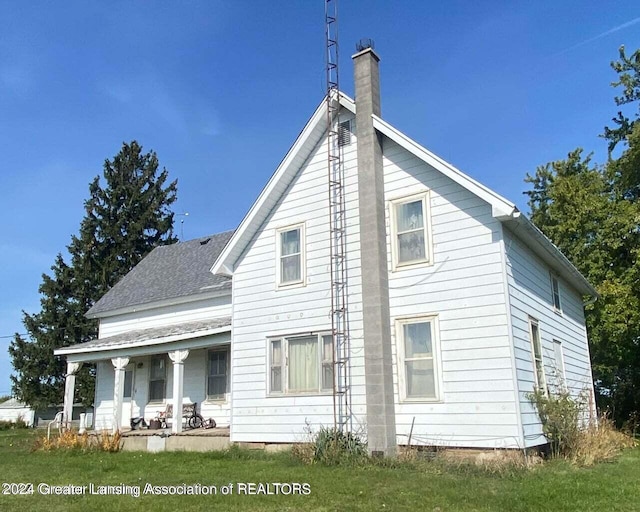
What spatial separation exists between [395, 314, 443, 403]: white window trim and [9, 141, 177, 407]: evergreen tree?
101 ft

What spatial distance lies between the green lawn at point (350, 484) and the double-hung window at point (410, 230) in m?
4.20

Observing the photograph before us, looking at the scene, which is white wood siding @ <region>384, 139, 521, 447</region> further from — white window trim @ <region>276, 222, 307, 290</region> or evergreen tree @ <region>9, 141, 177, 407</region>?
evergreen tree @ <region>9, 141, 177, 407</region>

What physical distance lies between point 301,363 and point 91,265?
102ft

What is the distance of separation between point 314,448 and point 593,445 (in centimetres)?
554

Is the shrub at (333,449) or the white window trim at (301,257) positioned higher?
the white window trim at (301,257)

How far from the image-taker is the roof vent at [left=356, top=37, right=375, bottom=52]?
1341 cm


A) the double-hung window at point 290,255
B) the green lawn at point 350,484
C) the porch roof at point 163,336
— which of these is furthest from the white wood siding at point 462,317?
the porch roof at point 163,336

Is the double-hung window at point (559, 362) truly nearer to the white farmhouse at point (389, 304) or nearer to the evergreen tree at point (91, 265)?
the white farmhouse at point (389, 304)

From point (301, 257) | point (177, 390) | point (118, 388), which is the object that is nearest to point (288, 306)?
point (301, 257)

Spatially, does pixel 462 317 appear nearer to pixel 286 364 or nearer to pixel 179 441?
pixel 286 364

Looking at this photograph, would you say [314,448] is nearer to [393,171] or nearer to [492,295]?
[492,295]

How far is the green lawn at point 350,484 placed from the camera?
7465 mm

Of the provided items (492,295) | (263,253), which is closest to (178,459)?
(263,253)

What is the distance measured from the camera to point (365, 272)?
40.1 ft
